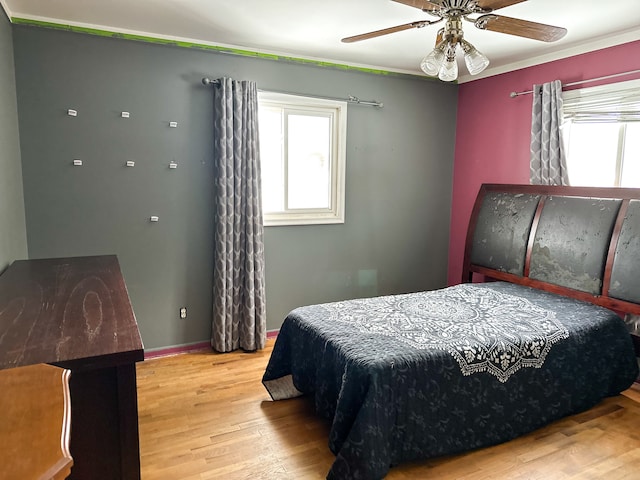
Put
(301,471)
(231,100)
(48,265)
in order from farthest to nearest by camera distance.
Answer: (231,100) → (48,265) → (301,471)

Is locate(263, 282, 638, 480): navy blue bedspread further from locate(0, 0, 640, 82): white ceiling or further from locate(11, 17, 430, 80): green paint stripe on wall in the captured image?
locate(11, 17, 430, 80): green paint stripe on wall

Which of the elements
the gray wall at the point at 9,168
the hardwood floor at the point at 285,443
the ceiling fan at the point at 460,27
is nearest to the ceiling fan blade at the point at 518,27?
the ceiling fan at the point at 460,27

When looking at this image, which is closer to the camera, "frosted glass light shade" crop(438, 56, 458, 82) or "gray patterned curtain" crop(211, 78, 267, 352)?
"frosted glass light shade" crop(438, 56, 458, 82)

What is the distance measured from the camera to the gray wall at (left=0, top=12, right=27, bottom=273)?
240 centimetres

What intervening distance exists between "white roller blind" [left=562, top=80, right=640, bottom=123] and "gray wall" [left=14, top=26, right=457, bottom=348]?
4.20ft

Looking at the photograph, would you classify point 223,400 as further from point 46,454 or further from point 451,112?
point 451,112

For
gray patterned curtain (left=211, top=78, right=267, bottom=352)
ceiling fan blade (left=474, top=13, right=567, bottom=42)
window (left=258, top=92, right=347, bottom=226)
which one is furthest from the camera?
window (left=258, top=92, right=347, bottom=226)

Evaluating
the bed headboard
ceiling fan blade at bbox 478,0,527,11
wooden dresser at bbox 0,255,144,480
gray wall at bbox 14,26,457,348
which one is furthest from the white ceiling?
wooden dresser at bbox 0,255,144,480

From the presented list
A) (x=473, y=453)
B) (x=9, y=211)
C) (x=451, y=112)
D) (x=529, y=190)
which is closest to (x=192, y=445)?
(x=473, y=453)

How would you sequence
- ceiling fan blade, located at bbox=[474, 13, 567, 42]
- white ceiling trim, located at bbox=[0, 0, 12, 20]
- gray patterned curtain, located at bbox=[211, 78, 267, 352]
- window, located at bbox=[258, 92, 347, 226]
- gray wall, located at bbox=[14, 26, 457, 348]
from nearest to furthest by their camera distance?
ceiling fan blade, located at bbox=[474, 13, 567, 42] < white ceiling trim, located at bbox=[0, 0, 12, 20] < gray wall, located at bbox=[14, 26, 457, 348] < gray patterned curtain, located at bbox=[211, 78, 267, 352] < window, located at bbox=[258, 92, 347, 226]

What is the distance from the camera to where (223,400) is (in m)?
2.81

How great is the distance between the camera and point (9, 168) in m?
2.57

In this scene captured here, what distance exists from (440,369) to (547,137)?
7.56 ft

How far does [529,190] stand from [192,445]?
302cm
